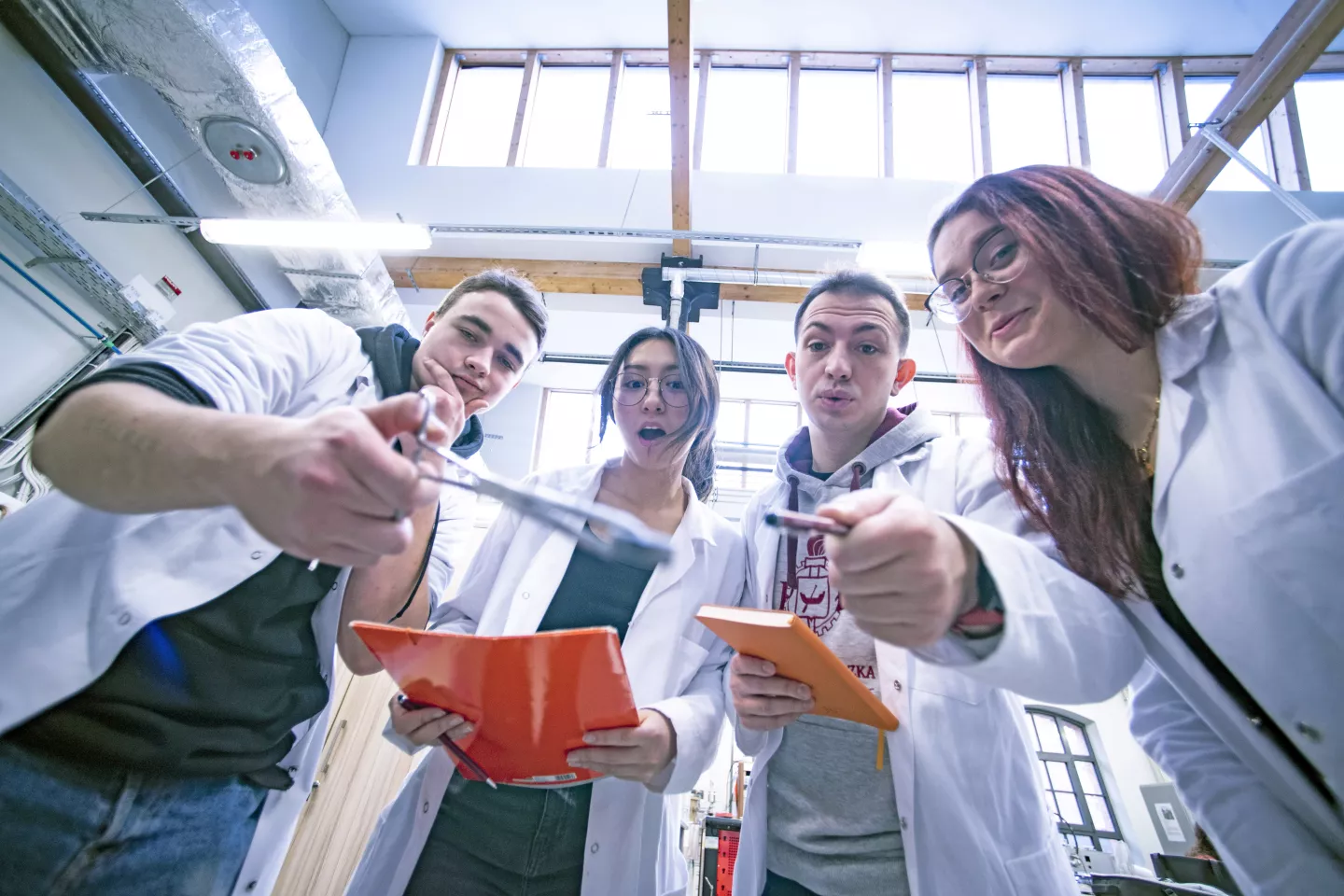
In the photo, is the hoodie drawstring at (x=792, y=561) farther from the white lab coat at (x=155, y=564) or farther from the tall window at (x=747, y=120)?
the tall window at (x=747, y=120)

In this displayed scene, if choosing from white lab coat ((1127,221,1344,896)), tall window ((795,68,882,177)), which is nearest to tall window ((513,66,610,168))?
tall window ((795,68,882,177))

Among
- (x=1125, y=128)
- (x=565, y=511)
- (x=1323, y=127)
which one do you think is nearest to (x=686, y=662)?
(x=565, y=511)

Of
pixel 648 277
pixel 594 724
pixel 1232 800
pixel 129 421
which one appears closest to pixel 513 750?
pixel 594 724

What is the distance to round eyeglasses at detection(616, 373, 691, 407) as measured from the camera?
1515 mm

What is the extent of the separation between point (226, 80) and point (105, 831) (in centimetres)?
Answer: 402

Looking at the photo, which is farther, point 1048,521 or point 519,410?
point 519,410

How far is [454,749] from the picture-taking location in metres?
0.92

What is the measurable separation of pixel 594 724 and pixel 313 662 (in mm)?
587

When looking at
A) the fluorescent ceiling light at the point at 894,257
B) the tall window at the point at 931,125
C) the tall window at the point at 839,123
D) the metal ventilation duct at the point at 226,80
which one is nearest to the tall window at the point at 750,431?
the fluorescent ceiling light at the point at 894,257

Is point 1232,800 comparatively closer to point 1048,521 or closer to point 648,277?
point 1048,521

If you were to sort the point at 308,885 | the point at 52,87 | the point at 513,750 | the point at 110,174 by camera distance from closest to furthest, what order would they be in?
the point at 513,750 → the point at 308,885 → the point at 52,87 → the point at 110,174

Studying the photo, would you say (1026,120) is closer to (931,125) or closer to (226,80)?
(931,125)

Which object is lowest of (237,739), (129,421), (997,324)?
(237,739)

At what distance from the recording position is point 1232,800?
82 centimetres
